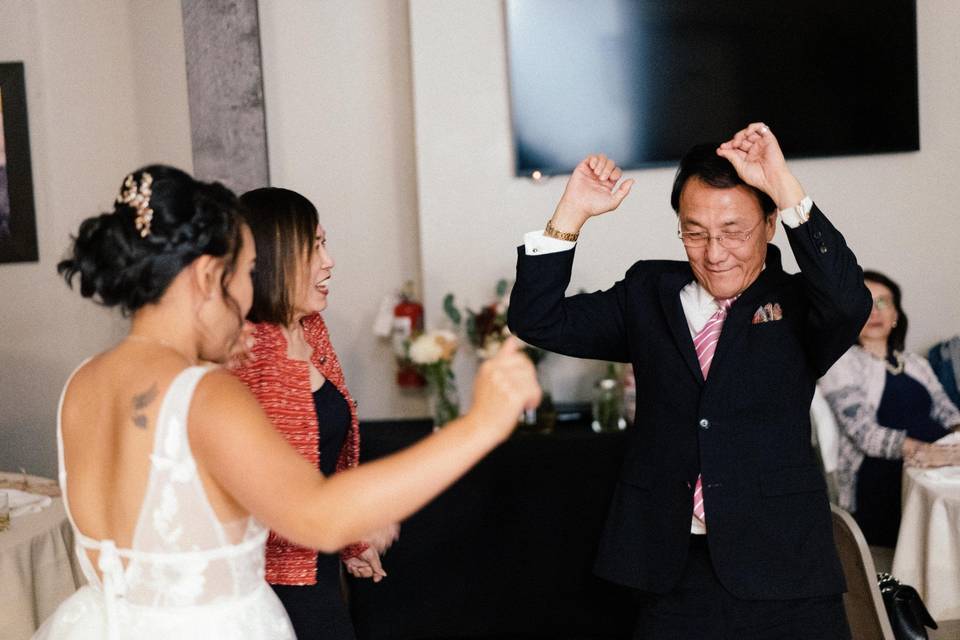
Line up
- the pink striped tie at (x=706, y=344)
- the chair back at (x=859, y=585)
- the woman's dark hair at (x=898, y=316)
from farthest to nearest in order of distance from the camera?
the woman's dark hair at (x=898, y=316)
the chair back at (x=859, y=585)
the pink striped tie at (x=706, y=344)

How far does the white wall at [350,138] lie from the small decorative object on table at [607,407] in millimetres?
1274

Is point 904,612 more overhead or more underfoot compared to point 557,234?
more underfoot

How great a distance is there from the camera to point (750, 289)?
209 centimetres

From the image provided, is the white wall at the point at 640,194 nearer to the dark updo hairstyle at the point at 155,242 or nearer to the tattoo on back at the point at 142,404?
the dark updo hairstyle at the point at 155,242

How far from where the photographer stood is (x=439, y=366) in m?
4.56

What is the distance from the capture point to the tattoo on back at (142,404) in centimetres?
142

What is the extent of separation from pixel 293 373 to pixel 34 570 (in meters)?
1.29

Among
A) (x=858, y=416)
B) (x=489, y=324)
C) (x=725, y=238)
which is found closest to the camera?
(x=725, y=238)

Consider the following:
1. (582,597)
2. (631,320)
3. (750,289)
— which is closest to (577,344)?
(631,320)

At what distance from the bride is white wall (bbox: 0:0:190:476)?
143 inches

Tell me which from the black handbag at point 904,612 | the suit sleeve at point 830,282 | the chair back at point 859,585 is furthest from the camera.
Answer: the black handbag at point 904,612

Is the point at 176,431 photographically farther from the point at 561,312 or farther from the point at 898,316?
the point at 898,316

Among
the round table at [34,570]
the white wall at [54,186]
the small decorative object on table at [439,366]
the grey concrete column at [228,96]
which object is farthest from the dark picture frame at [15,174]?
the round table at [34,570]

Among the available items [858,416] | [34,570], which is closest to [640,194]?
[858,416]
